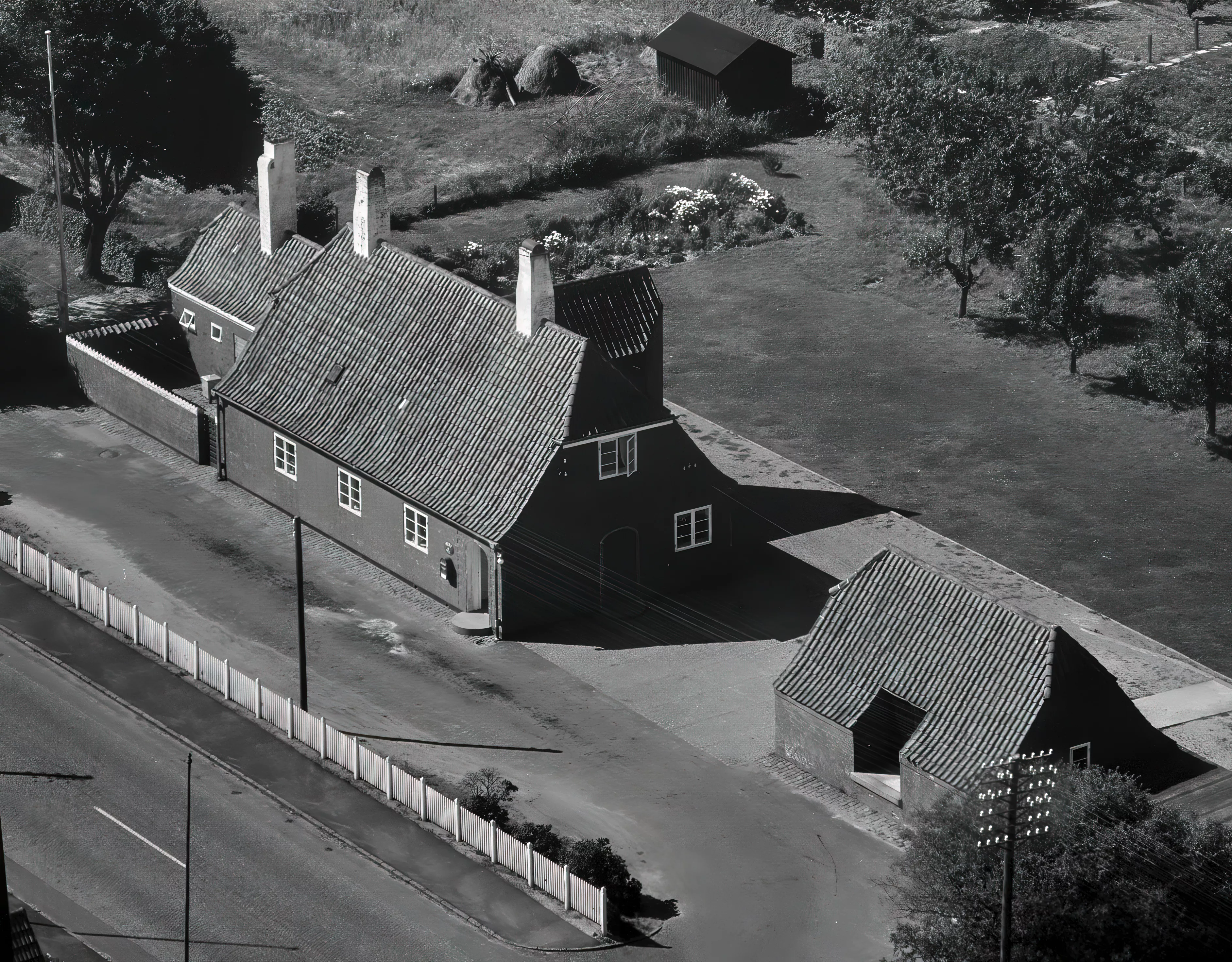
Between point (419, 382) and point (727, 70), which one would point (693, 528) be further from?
point (727, 70)

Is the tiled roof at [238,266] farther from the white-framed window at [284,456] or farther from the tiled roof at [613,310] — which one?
the tiled roof at [613,310]

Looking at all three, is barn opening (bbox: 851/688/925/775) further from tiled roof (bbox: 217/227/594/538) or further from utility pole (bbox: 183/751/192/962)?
utility pole (bbox: 183/751/192/962)

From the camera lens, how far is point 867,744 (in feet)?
156

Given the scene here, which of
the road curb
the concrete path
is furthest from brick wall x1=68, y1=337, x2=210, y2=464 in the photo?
the road curb

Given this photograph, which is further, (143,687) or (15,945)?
(143,687)

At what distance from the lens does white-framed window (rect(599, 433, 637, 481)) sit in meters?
55.6

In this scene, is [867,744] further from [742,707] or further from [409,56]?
[409,56]

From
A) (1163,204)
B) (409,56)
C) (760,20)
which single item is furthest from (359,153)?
(1163,204)

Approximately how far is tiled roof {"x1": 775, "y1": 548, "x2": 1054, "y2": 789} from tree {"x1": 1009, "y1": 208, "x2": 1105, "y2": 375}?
82.9ft

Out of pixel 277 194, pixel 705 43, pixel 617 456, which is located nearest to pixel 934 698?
pixel 617 456

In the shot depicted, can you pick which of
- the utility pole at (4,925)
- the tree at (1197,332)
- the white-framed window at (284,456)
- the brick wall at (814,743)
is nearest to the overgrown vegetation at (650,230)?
the white-framed window at (284,456)

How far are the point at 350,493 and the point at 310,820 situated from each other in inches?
573

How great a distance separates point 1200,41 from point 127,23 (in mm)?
52799

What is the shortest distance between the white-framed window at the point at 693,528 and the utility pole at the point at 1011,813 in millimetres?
18126
